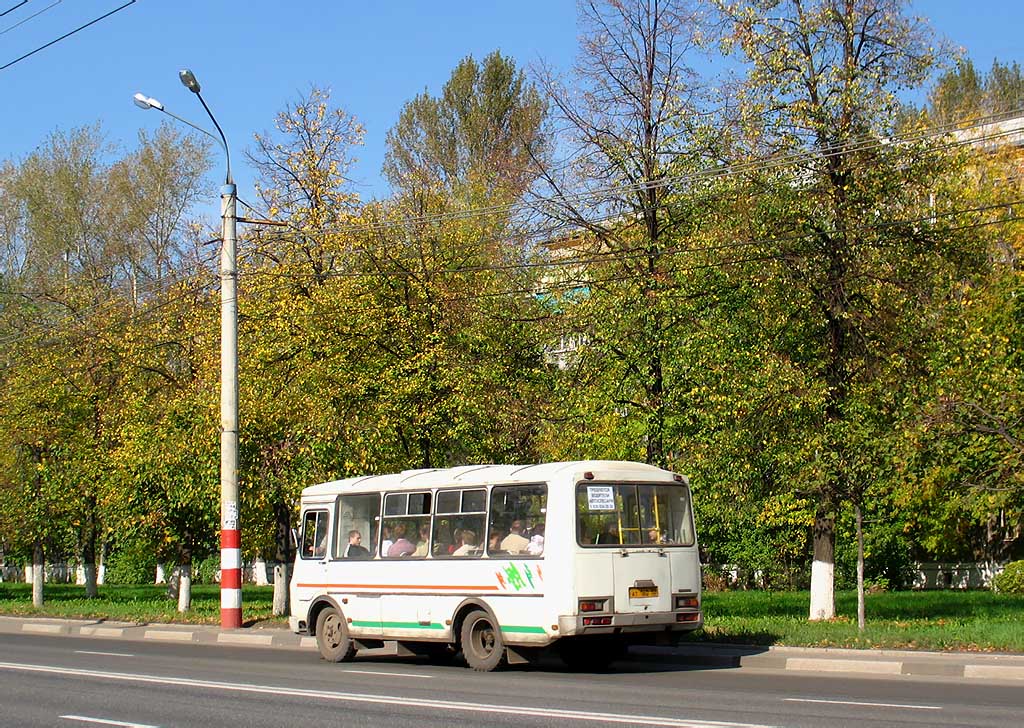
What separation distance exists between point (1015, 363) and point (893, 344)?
3.91 meters

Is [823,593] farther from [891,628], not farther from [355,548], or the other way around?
[355,548]

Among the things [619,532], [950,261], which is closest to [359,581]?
[619,532]

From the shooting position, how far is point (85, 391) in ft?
120

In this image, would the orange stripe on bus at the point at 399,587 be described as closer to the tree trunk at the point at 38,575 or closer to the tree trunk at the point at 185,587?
the tree trunk at the point at 185,587

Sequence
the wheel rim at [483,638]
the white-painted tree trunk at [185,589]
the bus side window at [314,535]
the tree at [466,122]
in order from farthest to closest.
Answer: the tree at [466,122]
the white-painted tree trunk at [185,589]
the bus side window at [314,535]
the wheel rim at [483,638]

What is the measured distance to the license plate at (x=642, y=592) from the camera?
15.9 m

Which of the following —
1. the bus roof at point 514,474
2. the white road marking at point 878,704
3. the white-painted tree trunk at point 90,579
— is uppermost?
the bus roof at point 514,474

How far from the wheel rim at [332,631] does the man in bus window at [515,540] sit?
3842 mm

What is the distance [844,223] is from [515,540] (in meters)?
9.89

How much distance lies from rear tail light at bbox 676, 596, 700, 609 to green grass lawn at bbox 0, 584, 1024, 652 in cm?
188

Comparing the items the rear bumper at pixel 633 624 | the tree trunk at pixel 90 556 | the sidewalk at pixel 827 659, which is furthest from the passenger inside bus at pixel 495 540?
the tree trunk at pixel 90 556

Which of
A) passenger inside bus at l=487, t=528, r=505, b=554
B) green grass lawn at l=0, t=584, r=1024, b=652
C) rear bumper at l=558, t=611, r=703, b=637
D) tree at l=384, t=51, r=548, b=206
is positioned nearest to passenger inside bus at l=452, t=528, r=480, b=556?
passenger inside bus at l=487, t=528, r=505, b=554

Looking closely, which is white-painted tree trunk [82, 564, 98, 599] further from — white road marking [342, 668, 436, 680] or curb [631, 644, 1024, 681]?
curb [631, 644, 1024, 681]

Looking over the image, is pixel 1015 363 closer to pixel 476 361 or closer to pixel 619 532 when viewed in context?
pixel 476 361
